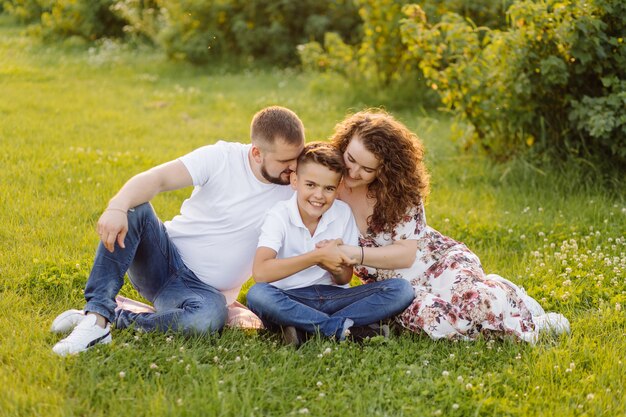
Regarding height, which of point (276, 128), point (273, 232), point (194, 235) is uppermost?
point (276, 128)

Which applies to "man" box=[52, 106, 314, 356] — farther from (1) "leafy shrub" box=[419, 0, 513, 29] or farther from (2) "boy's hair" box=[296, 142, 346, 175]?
(1) "leafy shrub" box=[419, 0, 513, 29]

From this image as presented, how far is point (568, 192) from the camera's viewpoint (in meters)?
6.43

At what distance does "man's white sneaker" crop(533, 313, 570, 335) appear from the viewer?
4.00 metres

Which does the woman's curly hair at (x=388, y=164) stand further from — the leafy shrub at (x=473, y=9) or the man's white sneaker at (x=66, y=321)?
the leafy shrub at (x=473, y=9)

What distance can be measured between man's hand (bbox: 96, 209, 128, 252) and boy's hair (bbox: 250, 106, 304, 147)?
0.83m

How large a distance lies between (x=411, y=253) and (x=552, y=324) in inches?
34.0

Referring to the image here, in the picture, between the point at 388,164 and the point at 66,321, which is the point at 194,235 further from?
the point at 388,164

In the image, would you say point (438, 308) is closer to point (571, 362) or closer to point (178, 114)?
point (571, 362)

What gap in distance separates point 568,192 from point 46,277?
173 inches

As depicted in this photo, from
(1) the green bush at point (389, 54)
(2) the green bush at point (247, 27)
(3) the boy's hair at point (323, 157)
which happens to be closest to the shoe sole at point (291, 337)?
(3) the boy's hair at point (323, 157)

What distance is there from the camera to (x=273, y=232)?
153 inches

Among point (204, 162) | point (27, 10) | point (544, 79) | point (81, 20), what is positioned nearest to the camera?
point (204, 162)

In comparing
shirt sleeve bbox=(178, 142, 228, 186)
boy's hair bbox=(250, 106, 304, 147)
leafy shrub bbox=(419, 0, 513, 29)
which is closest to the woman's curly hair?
boy's hair bbox=(250, 106, 304, 147)

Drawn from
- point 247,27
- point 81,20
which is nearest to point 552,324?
point 247,27
